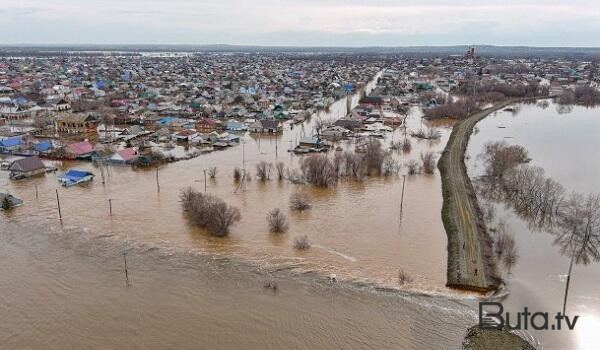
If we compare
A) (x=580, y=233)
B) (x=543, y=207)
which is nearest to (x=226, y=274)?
(x=580, y=233)

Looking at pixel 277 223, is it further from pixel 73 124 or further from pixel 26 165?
pixel 73 124

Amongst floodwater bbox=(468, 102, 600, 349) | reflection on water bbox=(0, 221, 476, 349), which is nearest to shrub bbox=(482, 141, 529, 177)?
floodwater bbox=(468, 102, 600, 349)

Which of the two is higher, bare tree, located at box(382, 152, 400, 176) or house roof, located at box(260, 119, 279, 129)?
house roof, located at box(260, 119, 279, 129)

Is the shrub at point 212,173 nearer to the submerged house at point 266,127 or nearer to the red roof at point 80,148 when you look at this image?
the red roof at point 80,148

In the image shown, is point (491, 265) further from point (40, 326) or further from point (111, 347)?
point (40, 326)

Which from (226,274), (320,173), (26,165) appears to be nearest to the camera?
(226,274)

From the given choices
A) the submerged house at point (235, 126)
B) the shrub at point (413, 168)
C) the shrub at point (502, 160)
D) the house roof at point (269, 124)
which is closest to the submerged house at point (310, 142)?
the house roof at point (269, 124)

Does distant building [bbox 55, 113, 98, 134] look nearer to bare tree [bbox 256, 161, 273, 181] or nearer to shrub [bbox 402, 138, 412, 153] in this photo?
bare tree [bbox 256, 161, 273, 181]

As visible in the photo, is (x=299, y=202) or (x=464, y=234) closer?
(x=464, y=234)
